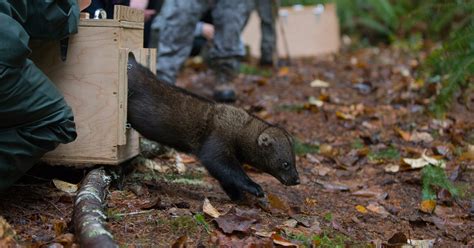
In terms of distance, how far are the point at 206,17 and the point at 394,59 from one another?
4.67 meters

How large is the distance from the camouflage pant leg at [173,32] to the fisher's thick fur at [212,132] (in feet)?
6.70

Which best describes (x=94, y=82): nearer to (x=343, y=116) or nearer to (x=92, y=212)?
(x=92, y=212)

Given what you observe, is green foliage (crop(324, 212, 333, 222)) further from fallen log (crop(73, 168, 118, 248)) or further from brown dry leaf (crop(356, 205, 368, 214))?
fallen log (crop(73, 168, 118, 248))

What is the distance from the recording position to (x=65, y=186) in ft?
16.0

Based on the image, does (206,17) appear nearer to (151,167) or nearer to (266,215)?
(151,167)

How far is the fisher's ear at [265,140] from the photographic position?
5715 millimetres

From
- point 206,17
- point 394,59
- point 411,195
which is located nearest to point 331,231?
point 411,195

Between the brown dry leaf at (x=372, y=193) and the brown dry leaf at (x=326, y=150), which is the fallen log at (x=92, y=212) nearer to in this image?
the brown dry leaf at (x=372, y=193)

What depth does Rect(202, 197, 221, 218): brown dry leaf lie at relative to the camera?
452cm

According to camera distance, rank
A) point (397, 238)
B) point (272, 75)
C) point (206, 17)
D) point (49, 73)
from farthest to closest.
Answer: point (272, 75) < point (206, 17) < point (49, 73) < point (397, 238)

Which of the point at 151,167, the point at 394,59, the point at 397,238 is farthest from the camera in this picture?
the point at 394,59

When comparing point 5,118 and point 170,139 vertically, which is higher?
point 5,118

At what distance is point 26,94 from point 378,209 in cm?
297

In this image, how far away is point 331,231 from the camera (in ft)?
15.3
